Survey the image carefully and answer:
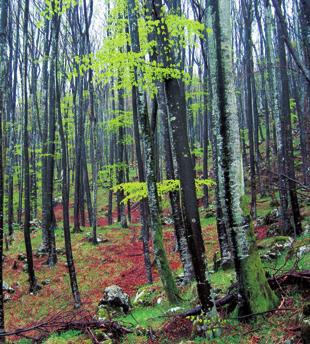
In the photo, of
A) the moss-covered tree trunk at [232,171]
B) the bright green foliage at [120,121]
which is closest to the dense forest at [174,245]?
the moss-covered tree trunk at [232,171]

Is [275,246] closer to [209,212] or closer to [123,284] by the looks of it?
[123,284]

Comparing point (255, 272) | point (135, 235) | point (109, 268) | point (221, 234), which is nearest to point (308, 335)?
point (255, 272)

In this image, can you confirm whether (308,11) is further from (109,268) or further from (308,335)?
(109,268)

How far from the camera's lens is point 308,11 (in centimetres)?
550

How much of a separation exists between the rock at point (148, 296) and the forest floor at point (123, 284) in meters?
0.20

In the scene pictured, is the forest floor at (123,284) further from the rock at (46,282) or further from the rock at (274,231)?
the rock at (274,231)

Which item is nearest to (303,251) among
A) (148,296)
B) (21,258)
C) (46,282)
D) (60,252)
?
(148,296)

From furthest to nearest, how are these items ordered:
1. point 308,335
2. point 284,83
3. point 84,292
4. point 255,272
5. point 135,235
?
point 135,235 → point 84,292 → point 284,83 → point 255,272 → point 308,335

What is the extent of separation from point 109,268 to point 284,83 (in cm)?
1033

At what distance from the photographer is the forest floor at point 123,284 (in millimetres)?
5066

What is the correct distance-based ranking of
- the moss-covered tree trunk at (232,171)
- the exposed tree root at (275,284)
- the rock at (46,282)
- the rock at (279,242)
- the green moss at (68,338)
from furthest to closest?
the rock at (46,282) < the rock at (279,242) < the green moss at (68,338) < the exposed tree root at (275,284) < the moss-covered tree trunk at (232,171)

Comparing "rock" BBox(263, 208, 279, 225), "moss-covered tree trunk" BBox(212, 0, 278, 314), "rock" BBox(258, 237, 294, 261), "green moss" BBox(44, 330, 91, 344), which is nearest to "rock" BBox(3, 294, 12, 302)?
"green moss" BBox(44, 330, 91, 344)

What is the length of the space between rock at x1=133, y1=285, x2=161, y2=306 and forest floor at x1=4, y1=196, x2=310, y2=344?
7.7 inches

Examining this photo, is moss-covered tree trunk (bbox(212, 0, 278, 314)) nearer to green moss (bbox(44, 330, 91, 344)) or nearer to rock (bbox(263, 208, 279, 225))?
green moss (bbox(44, 330, 91, 344))
